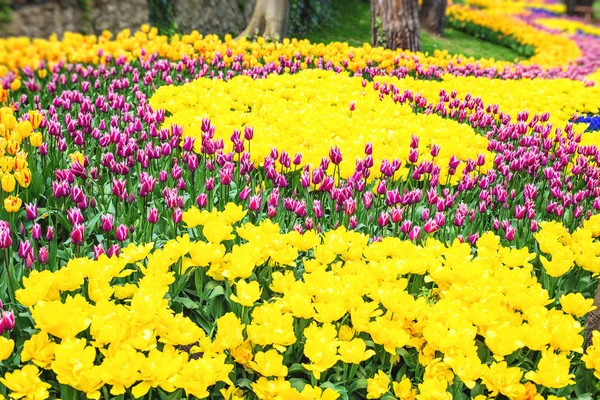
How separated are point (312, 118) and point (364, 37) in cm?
1106

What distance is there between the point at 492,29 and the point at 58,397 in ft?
67.4

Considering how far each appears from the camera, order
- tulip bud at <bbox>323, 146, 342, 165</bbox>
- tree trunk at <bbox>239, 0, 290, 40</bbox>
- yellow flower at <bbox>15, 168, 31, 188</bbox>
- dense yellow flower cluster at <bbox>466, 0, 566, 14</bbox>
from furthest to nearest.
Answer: dense yellow flower cluster at <bbox>466, 0, 566, 14</bbox> < tree trunk at <bbox>239, 0, 290, 40</bbox> < tulip bud at <bbox>323, 146, 342, 165</bbox> < yellow flower at <bbox>15, 168, 31, 188</bbox>

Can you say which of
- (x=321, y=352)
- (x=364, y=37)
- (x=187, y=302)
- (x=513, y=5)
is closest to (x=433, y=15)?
(x=364, y=37)

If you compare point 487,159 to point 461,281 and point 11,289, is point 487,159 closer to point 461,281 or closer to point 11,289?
point 461,281

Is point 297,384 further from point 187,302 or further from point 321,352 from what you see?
point 187,302

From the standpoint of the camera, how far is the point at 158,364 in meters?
2.26

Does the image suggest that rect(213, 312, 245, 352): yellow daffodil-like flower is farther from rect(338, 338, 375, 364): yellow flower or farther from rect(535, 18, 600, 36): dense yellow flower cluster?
rect(535, 18, 600, 36): dense yellow flower cluster

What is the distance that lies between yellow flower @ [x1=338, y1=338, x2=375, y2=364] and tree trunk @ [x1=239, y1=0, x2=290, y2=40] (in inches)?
358

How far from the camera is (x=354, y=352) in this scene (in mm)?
2521

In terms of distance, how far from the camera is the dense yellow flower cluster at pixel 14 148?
11.5ft

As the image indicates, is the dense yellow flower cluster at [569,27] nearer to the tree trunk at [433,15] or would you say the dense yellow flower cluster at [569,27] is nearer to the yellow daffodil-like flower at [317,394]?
the tree trunk at [433,15]

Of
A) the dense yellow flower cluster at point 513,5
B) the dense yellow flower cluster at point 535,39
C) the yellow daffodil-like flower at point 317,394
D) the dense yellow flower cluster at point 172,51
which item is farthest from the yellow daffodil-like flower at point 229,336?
the dense yellow flower cluster at point 513,5

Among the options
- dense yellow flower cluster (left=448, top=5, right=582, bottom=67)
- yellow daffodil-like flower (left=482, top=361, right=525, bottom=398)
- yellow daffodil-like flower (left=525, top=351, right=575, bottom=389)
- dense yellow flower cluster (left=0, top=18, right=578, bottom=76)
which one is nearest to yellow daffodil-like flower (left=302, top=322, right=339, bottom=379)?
yellow daffodil-like flower (left=482, top=361, right=525, bottom=398)

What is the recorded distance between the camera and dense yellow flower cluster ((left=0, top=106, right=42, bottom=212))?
351 centimetres
